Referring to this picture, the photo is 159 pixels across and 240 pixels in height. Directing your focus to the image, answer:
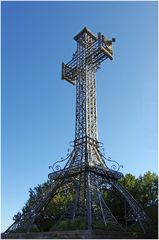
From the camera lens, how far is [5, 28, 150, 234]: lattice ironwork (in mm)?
15305

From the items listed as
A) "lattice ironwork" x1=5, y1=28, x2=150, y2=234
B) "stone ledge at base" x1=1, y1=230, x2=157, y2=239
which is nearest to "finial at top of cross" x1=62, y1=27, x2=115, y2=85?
"lattice ironwork" x1=5, y1=28, x2=150, y2=234

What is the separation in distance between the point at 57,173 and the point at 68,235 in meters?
6.47

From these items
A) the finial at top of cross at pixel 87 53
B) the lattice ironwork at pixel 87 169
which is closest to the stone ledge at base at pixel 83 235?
the lattice ironwork at pixel 87 169

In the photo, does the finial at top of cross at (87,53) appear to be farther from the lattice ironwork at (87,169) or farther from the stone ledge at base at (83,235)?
the stone ledge at base at (83,235)

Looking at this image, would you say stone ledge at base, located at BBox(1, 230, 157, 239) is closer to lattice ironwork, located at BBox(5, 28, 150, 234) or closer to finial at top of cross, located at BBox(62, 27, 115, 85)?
lattice ironwork, located at BBox(5, 28, 150, 234)

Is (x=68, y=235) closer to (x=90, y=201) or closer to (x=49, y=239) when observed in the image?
(x=49, y=239)

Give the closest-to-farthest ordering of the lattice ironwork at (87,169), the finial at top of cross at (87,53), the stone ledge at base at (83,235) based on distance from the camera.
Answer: the stone ledge at base at (83,235) → the lattice ironwork at (87,169) → the finial at top of cross at (87,53)

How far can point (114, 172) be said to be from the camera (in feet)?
59.7

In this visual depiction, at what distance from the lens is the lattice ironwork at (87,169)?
15.3 m

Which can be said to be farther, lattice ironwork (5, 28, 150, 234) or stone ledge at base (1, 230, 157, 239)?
lattice ironwork (5, 28, 150, 234)

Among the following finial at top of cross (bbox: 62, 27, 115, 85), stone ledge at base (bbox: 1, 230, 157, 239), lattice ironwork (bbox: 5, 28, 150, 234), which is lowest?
stone ledge at base (bbox: 1, 230, 157, 239)

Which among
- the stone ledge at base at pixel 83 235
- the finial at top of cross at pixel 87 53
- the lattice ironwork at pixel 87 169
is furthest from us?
the finial at top of cross at pixel 87 53

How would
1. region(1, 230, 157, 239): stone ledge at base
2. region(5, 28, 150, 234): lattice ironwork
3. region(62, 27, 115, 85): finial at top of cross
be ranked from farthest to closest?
region(62, 27, 115, 85): finial at top of cross < region(5, 28, 150, 234): lattice ironwork < region(1, 230, 157, 239): stone ledge at base

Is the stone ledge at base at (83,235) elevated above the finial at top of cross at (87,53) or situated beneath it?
situated beneath
